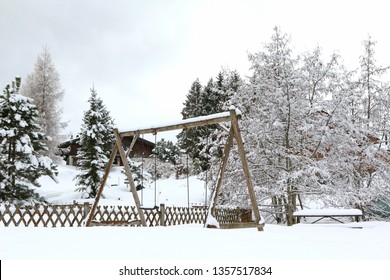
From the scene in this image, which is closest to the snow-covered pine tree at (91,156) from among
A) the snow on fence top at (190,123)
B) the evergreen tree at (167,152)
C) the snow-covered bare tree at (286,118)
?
the snow-covered bare tree at (286,118)

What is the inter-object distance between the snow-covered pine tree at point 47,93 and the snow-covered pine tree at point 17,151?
1404 centimetres

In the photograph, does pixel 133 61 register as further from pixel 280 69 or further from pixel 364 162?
pixel 364 162

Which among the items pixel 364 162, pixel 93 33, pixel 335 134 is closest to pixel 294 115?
pixel 335 134

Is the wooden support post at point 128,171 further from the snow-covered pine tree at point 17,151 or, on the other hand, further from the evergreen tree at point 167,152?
the evergreen tree at point 167,152

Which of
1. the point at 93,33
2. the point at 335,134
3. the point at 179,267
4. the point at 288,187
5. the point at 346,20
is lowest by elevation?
the point at 179,267

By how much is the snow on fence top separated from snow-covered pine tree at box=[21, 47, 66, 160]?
24694 millimetres

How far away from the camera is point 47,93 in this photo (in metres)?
31.4

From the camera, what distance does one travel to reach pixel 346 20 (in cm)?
718

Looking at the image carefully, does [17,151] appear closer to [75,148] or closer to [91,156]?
[91,156]

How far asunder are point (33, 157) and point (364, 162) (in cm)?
1530

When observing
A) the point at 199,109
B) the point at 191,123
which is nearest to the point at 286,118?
the point at 191,123

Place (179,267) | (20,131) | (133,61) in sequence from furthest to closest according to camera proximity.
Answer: (20,131), (133,61), (179,267)

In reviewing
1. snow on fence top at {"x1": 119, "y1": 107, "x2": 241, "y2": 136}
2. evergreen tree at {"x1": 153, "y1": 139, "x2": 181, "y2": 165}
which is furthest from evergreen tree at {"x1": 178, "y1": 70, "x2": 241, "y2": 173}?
snow on fence top at {"x1": 119, "y1": 107, "x2": 241, "y2": 136}

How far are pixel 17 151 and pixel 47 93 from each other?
16.2 meters
